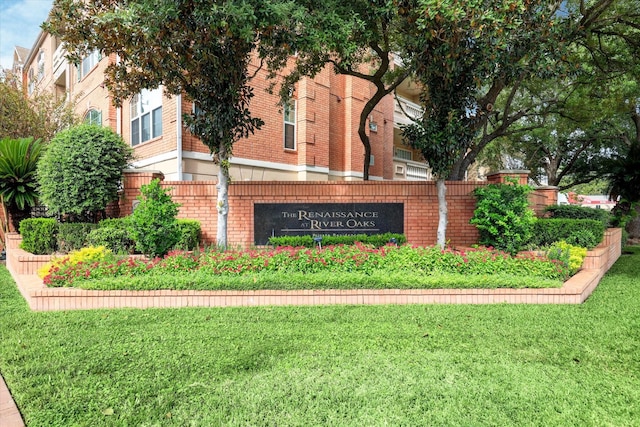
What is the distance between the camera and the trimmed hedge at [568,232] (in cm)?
825

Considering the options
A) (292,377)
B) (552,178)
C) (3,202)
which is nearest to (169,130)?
(3,202)

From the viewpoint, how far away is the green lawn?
8.96 feet

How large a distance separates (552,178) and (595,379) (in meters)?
27.9

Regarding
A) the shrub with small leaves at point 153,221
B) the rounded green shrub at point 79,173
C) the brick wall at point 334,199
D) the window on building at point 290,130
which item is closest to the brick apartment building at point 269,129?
the window on building at point 290,130

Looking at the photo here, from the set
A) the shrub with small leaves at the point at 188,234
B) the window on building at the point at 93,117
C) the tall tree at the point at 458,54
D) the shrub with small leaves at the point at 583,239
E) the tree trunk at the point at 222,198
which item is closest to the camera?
the tall tree at the point at 458,54

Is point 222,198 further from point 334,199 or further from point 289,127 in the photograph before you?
point 289,127

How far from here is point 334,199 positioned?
8844 mm

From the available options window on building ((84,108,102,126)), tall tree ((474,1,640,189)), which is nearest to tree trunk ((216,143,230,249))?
tall tree ((474,1,640,189))

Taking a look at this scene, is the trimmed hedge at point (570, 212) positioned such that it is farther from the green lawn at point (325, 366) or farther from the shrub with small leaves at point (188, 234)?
the shrub with small leaves at point (188, 234)

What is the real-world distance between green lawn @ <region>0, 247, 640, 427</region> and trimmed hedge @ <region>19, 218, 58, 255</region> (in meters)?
3.35

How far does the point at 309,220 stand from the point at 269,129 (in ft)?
21.3

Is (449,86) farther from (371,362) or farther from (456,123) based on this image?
(371,362)

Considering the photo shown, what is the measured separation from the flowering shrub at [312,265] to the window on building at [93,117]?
11.9 m

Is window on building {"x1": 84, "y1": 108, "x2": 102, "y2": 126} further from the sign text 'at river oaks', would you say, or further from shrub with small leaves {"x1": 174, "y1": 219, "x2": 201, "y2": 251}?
the sign text 'at river oaks'
